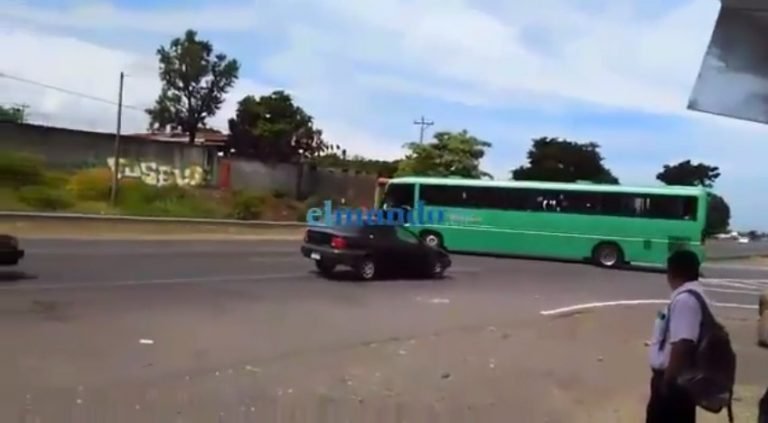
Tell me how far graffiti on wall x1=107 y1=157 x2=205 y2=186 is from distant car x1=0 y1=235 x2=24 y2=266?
2955 cm

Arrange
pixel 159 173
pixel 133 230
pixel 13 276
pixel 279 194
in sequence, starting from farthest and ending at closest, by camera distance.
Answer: pixel 279 194, pixel 159 173, pixel 133 230, pixel 13 276

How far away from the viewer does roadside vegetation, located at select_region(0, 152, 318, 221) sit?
3878 centimetres

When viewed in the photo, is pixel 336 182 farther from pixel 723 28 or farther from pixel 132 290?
pixel 723 28

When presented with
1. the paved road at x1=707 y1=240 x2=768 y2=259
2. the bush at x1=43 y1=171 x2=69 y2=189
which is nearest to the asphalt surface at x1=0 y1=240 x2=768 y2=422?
the bush at x1=43 y1=171 x2=69 y2=189

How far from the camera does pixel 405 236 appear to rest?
23.3 metres

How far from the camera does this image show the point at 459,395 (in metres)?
8.40

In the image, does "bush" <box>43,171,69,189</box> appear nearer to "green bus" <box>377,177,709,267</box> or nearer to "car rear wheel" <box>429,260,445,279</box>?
"green bus" <box>377,177,709,267</box>

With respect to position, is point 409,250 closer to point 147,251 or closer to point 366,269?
point 366,269

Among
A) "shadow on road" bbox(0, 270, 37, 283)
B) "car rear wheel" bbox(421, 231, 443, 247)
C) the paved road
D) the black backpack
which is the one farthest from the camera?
the paved road

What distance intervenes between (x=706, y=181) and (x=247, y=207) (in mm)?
21754

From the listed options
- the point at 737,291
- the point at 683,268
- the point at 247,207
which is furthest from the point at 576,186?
the point at 683,268

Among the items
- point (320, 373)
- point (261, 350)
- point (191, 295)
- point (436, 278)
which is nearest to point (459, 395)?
point (320, 373)

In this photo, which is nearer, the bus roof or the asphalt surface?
the asphalt surface

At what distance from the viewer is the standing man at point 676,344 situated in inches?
203
